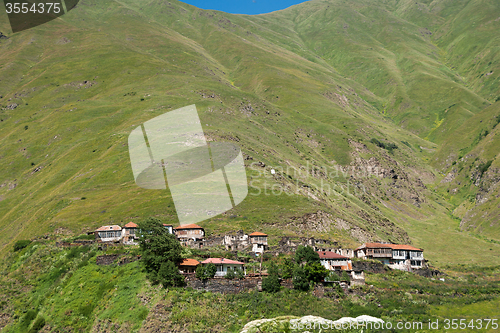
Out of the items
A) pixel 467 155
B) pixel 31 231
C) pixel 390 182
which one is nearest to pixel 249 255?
pixel 31 231

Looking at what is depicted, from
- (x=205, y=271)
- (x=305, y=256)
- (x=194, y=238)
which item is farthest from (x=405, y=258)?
(x=205, y=271)

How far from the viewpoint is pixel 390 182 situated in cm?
17688

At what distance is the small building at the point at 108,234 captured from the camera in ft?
247

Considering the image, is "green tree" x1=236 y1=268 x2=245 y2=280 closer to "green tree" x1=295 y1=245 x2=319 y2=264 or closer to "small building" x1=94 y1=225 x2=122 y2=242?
"green tree" x1=295 y1=245 x2=319 y2=264

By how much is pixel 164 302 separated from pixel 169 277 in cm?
365

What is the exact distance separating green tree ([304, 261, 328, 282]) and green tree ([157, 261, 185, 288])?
53.4 feet

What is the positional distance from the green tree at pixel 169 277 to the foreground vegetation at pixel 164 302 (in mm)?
880

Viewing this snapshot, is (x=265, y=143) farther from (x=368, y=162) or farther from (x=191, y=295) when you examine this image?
(x=191, y=295)

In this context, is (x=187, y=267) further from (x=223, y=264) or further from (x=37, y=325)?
(x=37, y=325)

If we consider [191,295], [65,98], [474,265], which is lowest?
[474,265]

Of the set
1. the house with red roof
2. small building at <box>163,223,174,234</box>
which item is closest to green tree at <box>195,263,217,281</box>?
small building at <box>163,223,174,234</box>

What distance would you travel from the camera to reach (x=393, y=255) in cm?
7938

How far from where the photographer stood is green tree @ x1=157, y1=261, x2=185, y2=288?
172ft

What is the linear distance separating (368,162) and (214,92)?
73.4 metres
